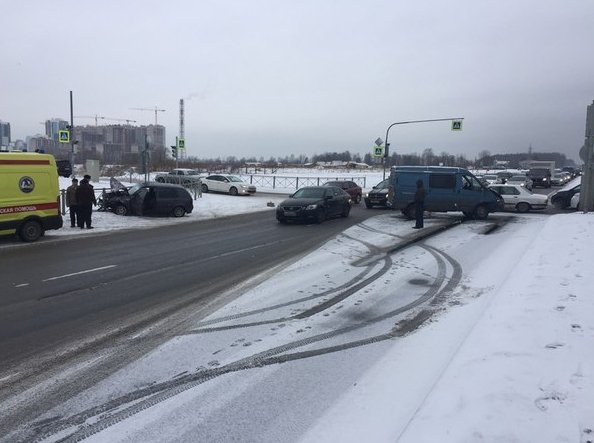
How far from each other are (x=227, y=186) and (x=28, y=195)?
909 inches

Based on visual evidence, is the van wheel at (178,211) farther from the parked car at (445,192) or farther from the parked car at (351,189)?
the parked car at (351,189)

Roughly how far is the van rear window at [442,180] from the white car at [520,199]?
572 centimetres

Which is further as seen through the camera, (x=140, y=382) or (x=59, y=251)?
(x=59, y=251)

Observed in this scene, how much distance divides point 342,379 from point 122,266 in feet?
23.7

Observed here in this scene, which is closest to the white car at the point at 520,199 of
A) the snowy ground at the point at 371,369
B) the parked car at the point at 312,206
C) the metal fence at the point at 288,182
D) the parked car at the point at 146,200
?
the parked car at the point at 312,206

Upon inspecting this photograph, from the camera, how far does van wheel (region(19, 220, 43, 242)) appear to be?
47.4 ft

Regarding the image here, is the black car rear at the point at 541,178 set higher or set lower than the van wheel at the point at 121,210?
higher

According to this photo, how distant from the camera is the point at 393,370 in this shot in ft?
16.2

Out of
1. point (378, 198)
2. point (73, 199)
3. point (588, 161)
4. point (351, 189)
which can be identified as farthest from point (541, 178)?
point (73, 199)

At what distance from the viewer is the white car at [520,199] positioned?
25.5m

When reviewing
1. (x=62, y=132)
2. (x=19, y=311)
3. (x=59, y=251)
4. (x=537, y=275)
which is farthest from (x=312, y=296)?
(x=62, y=132)

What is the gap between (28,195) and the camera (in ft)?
47.5

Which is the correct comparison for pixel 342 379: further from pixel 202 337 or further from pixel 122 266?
pixel 122 266

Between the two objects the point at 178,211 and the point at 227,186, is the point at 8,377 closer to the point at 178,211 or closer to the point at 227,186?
the point at 178,211
